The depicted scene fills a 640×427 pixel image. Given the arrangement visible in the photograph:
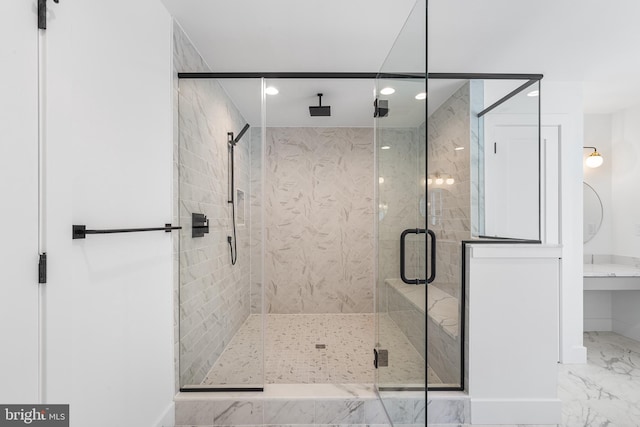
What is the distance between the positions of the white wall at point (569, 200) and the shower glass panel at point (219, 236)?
2.62m

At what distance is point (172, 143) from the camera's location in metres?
1.96

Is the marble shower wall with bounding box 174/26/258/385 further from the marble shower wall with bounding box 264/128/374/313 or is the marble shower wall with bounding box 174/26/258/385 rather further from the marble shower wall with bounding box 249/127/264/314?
the marble shower wall with bounding box 264/128/374/313

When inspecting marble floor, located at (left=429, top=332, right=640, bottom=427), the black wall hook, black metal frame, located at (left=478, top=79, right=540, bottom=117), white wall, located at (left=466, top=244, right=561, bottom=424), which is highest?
black metal frame, located at (left=478, top=79, right=540, bottom=117)

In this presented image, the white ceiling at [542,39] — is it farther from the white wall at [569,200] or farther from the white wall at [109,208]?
the white wall at [109,208]

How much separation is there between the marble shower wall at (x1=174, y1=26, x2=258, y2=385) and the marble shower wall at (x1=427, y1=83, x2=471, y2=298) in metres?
1.35

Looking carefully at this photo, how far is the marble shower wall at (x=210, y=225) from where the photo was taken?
2.07 meters

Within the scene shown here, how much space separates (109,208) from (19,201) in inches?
15.6

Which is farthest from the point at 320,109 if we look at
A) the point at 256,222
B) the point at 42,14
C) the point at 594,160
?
the point at 594,160

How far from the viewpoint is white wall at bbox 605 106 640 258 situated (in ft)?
11.2

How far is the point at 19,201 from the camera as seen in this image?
98 centimetres

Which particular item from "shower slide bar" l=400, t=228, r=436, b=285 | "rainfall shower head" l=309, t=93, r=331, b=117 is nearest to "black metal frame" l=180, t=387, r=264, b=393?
"shower slide bar" l=400, t=228, r=436, b=285

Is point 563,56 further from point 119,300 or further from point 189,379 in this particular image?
point 189,379

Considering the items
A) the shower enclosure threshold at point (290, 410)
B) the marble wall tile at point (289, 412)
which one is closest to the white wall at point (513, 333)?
the shower enclosure threshold at point (290, 410)

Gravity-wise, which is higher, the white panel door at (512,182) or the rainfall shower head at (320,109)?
the rainfall shower head at (320,109)
